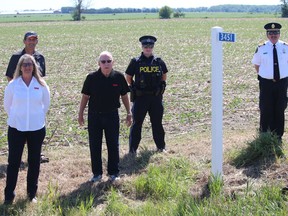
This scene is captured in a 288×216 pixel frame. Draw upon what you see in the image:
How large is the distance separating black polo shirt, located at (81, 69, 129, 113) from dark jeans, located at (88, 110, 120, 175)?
0.36 ft

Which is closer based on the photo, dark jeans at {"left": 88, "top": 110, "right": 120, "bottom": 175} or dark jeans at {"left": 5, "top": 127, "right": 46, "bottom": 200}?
dark jeans at {"left": 5, "top": 127, "right": 46, "bottom": 200}

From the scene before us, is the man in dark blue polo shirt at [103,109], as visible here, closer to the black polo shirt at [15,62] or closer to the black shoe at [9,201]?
the black shoe at [9,201]

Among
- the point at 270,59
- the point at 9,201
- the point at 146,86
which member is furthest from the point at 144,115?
the point at 9,201

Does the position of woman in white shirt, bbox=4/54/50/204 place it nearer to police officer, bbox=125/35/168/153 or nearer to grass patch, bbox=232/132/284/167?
police officer, bbox=125/35/168/153

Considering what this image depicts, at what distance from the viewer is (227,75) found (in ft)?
58.1

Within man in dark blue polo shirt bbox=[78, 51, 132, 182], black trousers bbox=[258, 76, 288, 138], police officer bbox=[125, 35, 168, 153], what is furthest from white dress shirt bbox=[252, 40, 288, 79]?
man in dark blue polo shirt bbox=[78, 51, 132, 182]

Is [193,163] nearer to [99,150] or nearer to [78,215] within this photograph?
[99,150]

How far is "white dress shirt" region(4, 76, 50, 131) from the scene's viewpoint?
5.74m

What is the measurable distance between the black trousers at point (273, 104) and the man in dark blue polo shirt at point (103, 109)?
2.48 meters

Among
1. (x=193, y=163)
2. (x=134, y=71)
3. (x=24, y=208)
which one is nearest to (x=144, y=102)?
(x=134, y=71)

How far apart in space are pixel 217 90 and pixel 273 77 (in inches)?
91.1

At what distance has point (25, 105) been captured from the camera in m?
5.74

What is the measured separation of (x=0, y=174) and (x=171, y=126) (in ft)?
14.1

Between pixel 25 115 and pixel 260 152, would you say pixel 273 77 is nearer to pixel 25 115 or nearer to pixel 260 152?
pixel 260 152
